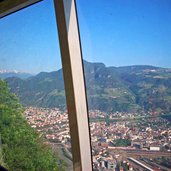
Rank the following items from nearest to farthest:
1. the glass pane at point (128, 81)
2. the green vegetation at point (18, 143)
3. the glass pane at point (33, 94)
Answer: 1. the glass pane at point (128, 81)
2. the glass pane at point (33, 94)
3. the green vegetation at point (18, 143)

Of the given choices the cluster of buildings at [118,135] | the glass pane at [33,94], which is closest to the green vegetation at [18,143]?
the glass pane at [33,94]

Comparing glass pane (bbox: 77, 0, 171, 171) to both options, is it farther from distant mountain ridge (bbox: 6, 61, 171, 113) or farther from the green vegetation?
the green vegetation

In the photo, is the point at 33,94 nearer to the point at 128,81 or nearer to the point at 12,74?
the point at 12,74

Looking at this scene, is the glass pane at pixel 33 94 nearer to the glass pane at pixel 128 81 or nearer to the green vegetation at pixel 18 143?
the green vegetation at pixel 18 143

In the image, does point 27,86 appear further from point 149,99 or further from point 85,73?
point 149,99

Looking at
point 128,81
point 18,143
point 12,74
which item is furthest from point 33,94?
point 128,81

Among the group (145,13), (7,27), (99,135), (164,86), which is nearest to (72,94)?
(99,135)
